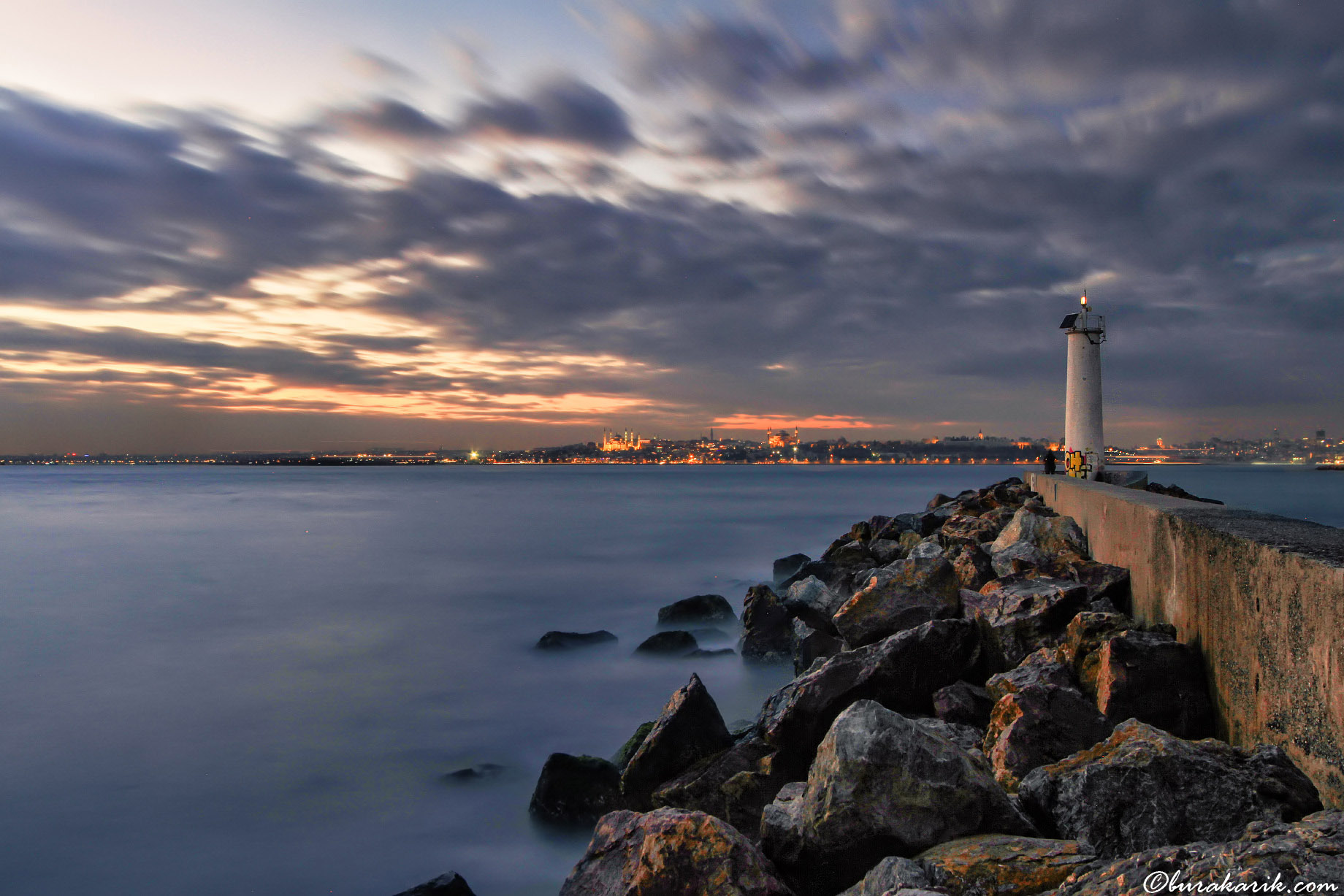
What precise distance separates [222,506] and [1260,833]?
4038 centimetres

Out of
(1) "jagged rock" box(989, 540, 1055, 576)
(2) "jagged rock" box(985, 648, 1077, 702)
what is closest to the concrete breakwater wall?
(2) "jagged rock" box(985, 648, 1077, 702)

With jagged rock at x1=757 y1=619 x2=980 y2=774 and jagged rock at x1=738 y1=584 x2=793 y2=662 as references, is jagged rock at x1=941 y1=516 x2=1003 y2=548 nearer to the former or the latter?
jagged rock at x1=738 y1=584 x2=793 y2=662

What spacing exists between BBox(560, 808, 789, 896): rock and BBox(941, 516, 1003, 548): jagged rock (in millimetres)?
6260

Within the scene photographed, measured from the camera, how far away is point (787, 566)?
1466 centimetres

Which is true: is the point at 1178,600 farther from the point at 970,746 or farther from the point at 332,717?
the point at 332,717

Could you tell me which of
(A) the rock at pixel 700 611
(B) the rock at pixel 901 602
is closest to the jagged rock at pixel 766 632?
(A) the rock at pixel 700 611

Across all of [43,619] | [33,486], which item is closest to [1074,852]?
[43,619]

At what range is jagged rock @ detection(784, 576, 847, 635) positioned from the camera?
7980 millimetres

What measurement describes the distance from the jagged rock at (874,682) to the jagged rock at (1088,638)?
1.80ft

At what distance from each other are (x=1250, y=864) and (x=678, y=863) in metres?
1.50

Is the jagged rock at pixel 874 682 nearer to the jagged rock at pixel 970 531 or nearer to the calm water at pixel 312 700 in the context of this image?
the calm water at pixel 312 700

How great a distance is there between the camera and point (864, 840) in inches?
105

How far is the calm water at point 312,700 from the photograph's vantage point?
15.2 feet

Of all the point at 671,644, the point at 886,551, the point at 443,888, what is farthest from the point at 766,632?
the point at 443,888
